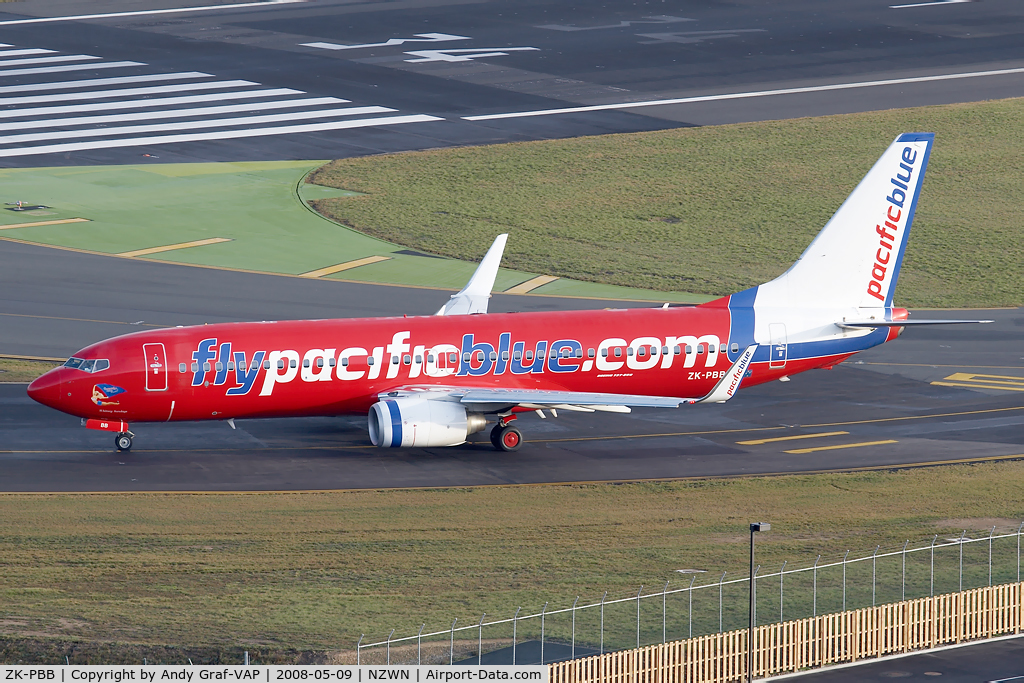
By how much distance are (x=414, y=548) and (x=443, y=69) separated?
8145cm

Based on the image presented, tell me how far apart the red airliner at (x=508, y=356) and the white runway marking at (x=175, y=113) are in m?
58.1

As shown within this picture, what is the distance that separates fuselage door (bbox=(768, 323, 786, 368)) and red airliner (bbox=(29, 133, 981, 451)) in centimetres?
6

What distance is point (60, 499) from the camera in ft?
175

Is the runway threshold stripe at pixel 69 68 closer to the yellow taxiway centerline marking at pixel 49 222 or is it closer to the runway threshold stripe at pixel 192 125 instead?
the runway threshold stripe at pixel 192 125

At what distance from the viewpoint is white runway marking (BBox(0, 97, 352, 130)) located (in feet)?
367

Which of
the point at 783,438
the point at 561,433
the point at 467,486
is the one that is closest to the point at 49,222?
the point at 561,433

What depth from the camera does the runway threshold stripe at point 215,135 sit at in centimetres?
10612

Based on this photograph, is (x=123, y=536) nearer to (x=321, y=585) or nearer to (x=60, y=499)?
(x=60, y=499)

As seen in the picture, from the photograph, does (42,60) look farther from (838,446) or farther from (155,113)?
(838,446)

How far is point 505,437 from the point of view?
60312 millimetres

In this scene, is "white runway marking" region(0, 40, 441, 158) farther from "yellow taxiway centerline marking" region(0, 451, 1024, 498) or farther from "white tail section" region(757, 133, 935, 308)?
"yellow taxiway centerline marking" region(0, 451, 1024, 498)

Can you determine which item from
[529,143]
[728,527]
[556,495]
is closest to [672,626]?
[728,527]

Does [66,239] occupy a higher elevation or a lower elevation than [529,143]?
lower

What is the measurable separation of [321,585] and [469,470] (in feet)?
43.3
